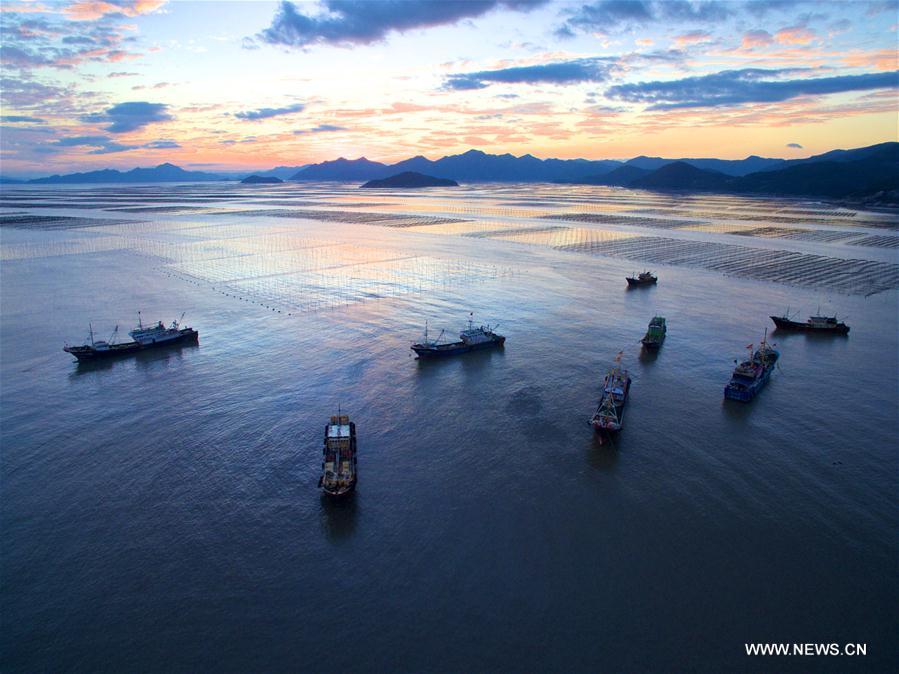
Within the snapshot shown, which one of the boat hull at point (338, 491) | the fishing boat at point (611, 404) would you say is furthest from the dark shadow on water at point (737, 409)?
the boat hull at point (338, 491)

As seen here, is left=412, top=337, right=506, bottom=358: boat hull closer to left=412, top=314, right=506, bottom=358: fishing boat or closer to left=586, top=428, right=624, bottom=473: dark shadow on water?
left=412, top=314, right=506, bottom=358: fishing boat

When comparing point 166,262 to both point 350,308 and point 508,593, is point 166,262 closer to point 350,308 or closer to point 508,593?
point 350,308

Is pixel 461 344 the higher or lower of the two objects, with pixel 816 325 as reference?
lower

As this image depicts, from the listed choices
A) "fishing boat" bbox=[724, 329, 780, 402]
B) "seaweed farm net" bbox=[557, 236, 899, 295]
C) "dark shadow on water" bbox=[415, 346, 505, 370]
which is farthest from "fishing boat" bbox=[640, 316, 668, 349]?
"seaweed farm net" bbox=[557, 236, 899, 295]

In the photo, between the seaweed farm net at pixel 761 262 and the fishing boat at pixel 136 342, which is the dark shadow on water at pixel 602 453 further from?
the seaweed farm net at pixel 761 262

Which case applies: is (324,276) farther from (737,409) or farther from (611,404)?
(737,409)

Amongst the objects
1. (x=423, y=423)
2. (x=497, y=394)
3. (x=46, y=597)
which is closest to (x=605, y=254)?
(x=497, y=394)

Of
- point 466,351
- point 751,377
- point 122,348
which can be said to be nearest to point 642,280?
point 751,377
